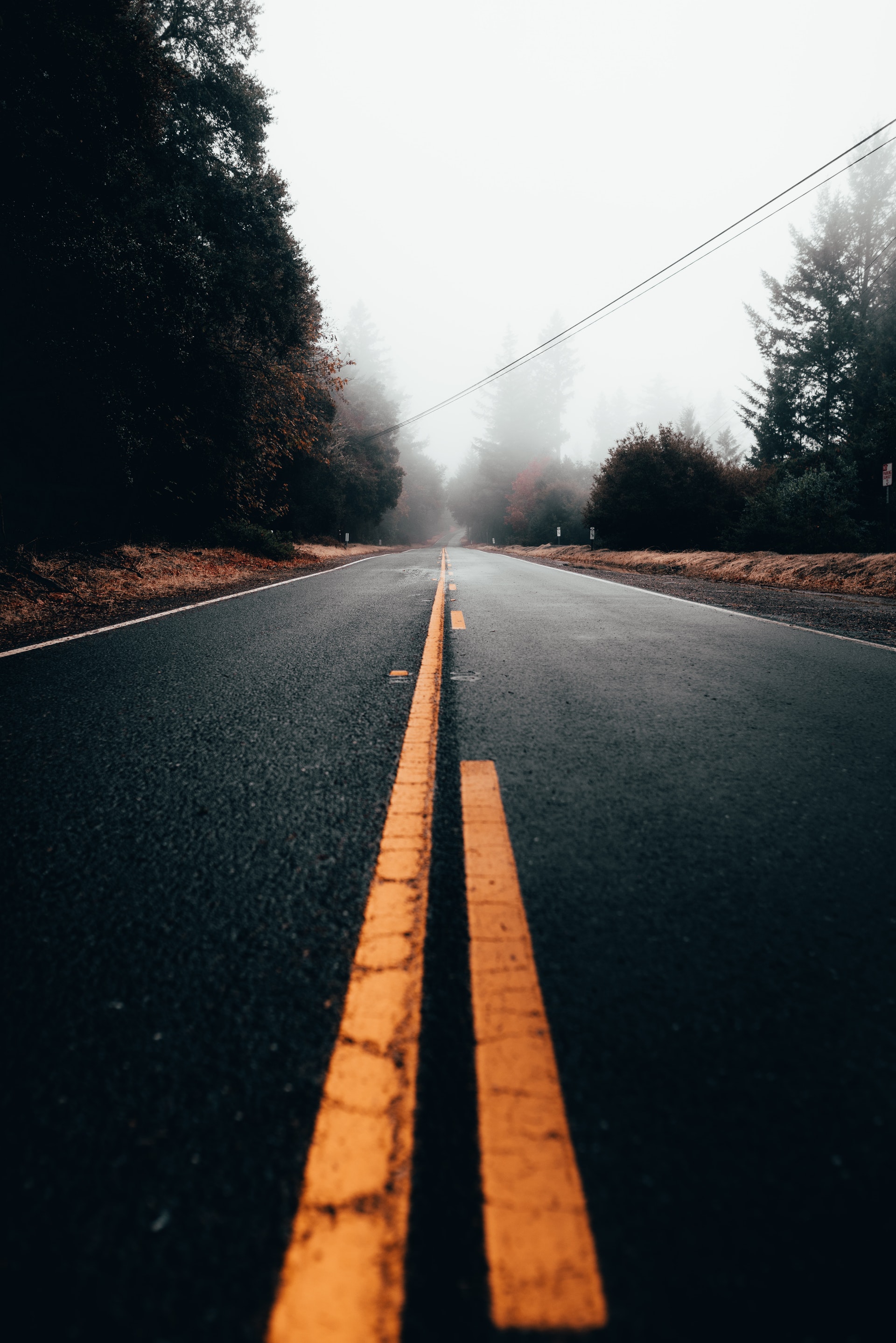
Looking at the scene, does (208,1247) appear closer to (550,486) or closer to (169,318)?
(169,318)

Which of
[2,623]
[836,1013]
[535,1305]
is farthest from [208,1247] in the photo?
[2,623]

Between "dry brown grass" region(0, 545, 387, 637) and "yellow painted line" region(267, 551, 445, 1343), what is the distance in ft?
19.2

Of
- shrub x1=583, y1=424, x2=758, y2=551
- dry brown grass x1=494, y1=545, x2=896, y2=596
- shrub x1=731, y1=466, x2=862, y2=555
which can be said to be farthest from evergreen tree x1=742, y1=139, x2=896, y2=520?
dry brown grass x1=494, y1=545, x2=896, y2=596

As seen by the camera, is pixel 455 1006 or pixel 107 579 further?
pixel 107 579

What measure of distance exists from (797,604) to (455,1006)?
852 centimetres

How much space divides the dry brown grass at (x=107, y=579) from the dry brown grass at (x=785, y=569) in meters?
9.51

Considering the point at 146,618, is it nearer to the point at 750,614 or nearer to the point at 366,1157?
the point at 366,1157

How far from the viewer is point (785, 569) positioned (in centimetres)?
1187

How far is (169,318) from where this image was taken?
10.0 m

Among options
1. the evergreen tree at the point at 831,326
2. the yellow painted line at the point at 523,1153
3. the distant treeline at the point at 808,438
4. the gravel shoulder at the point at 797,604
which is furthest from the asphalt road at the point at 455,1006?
the evergreen tree at the point at 831,326

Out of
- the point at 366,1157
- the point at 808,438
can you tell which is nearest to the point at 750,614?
the point at 366,1157

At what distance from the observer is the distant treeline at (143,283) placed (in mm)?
8398

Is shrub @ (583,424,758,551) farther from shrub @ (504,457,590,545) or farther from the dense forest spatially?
shrub @ (504,457,590,545)

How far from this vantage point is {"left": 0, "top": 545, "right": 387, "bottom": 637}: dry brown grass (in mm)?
6926
